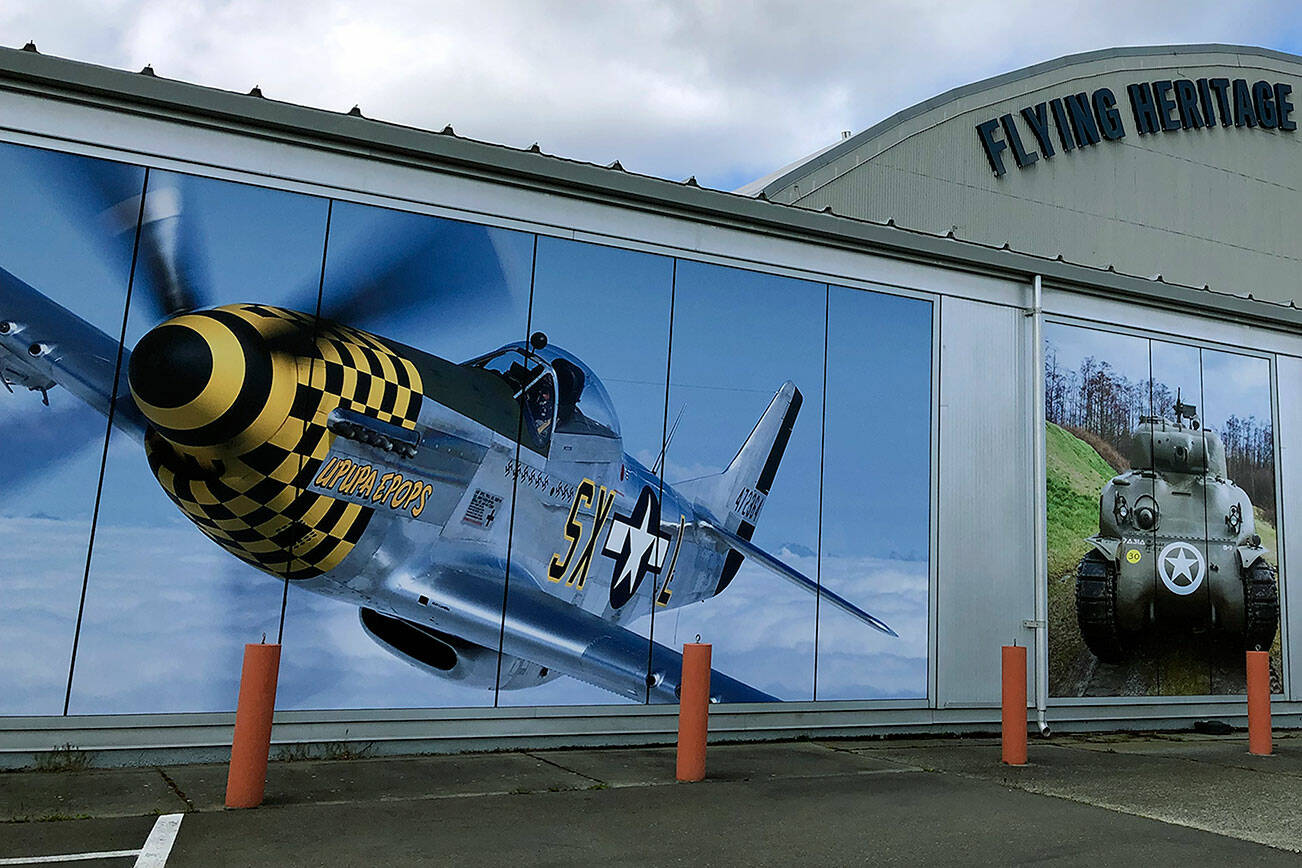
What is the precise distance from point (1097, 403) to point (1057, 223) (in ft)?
37.7

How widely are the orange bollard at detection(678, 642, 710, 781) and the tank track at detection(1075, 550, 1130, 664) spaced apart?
18.5ft

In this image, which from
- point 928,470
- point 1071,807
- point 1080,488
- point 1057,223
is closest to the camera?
point 1071,807

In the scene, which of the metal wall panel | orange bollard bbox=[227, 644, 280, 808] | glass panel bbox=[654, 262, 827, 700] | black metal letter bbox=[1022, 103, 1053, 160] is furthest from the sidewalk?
black metal letter bbox=[1022, 103, 1053, 160]

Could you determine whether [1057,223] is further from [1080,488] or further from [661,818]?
[661,818]

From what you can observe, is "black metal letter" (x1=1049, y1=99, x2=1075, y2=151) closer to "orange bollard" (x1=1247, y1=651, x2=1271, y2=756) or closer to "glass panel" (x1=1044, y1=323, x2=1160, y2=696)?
"glass panel" (x1=1044, y1=323, x2=1160, y2=696)

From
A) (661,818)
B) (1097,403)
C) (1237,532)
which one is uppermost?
(1097,403)

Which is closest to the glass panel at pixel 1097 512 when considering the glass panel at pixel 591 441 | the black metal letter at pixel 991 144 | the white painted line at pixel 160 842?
the glass panel at pixel 591 441

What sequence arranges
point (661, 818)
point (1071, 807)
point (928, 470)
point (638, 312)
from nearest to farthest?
point (661, 818)
point (1071, 807)
point (638, 312)
point (928, 470)

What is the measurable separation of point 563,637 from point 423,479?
1.82 metres

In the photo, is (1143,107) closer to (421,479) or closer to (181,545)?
(421,479)

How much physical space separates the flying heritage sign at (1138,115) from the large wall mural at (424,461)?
41.8ft

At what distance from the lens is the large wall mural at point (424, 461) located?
7.82 m

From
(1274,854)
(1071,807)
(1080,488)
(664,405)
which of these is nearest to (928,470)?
(1080,488)

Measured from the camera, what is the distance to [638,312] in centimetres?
992
